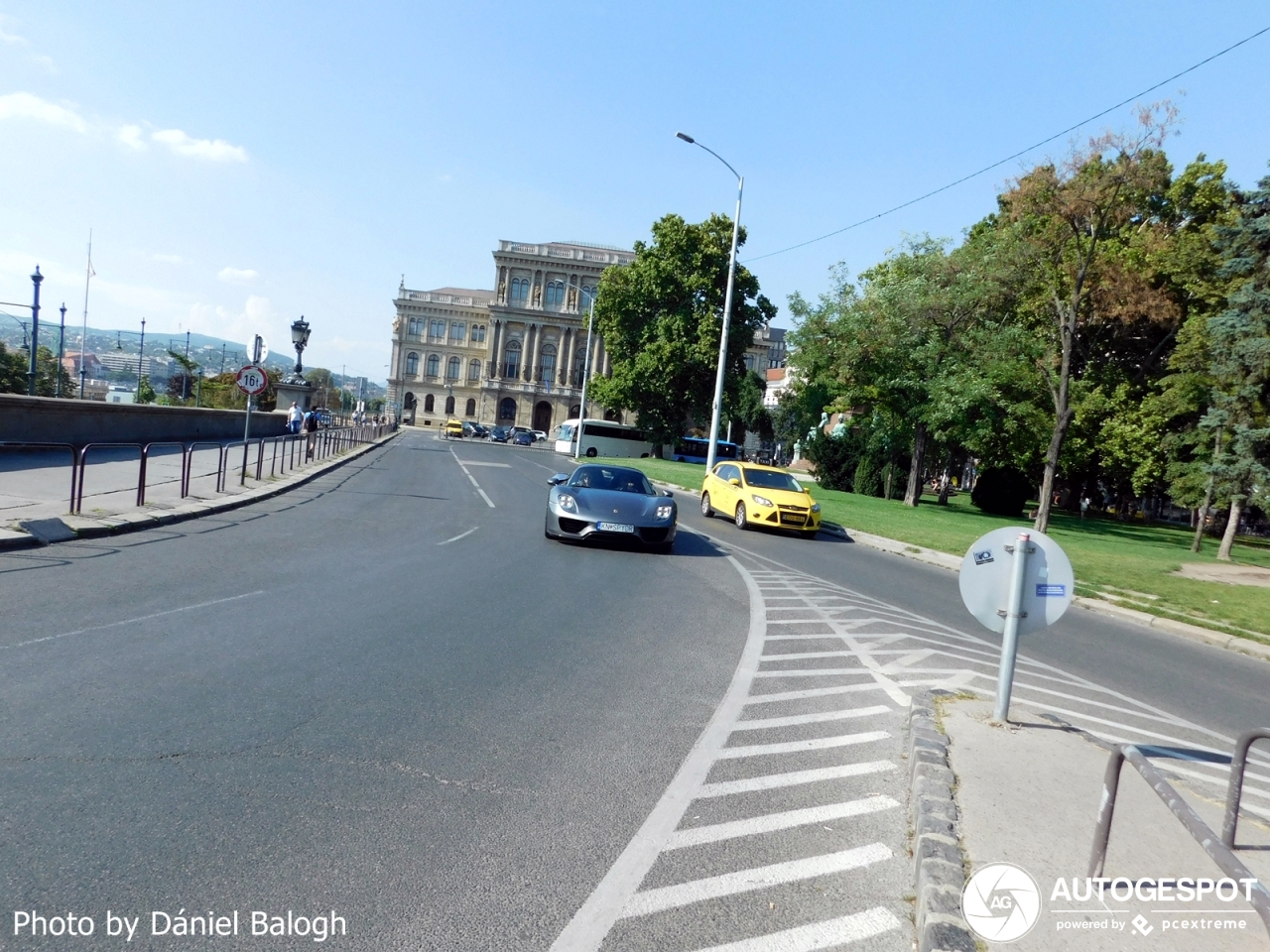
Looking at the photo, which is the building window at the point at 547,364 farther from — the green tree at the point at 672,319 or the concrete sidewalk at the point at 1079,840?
the concrete sidewalk at the point at 1079,840

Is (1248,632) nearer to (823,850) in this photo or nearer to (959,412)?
(823,850)

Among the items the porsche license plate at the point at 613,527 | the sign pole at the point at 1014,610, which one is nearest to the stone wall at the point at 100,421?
the porsche license plate at the point at 613,527

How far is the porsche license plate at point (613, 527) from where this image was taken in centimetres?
1405

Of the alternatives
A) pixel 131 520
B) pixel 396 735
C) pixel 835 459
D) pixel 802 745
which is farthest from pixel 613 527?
pixel 835 459

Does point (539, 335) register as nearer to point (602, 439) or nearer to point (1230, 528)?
point (602, 439)

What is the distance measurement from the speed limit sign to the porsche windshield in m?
7.94

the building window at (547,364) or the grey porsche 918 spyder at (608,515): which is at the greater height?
the building window at (547,364)

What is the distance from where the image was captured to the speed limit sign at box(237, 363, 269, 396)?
19031 millimetres

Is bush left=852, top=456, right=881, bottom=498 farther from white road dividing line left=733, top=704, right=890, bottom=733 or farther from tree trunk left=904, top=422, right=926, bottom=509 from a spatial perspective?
white road dividing line left=733, top=704, right=890, bottom=733

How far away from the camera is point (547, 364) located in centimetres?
10925

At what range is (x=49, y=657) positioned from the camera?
19.4ft

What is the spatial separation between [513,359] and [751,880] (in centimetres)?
10802

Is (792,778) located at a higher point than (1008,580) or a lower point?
lower

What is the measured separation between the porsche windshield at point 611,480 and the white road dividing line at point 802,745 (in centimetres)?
961
